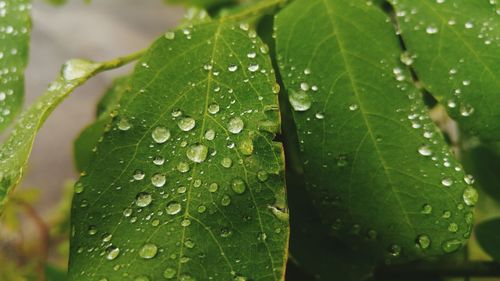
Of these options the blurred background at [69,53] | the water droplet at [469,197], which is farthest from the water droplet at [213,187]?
the blurred background at [69,53]

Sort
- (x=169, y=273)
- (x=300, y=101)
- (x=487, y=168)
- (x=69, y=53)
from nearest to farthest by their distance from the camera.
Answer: (x=169, y=273)
(x=300, y=101)
(x=487, y=168)
(x=69, y=53)

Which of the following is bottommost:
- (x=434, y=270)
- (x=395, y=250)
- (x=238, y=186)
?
(x=434, y=270)

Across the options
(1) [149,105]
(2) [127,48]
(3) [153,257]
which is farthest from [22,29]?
(2) [127,48]

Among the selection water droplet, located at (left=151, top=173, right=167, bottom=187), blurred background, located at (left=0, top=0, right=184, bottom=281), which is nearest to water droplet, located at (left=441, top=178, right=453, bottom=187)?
water droplet, located at (left=151, top=173, right=167, bottom=187)

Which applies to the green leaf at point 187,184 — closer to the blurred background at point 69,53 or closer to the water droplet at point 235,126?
the water droplet at point 235,126

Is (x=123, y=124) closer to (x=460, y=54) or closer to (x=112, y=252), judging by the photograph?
(x=112, y=252)

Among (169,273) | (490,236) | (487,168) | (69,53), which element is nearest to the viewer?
(169,273)

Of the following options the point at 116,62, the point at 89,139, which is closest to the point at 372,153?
the point at 116,62
